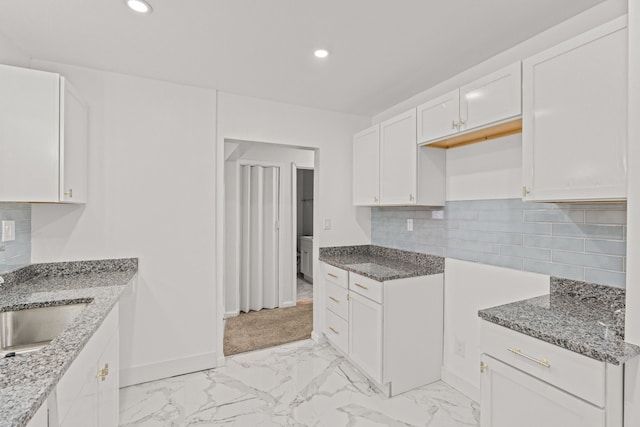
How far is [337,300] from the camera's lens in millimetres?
2852

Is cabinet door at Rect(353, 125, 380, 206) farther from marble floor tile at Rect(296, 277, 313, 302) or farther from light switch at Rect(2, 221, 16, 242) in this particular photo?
light switch at Rect(2, 221, 16, 242)

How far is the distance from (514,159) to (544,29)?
748mm

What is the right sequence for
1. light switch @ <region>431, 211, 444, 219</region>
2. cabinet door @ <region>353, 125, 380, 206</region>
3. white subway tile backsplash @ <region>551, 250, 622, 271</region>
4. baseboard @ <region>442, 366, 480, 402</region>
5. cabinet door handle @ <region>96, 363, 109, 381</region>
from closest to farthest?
cabinet door handle @ <region>96, 363, 109, 381</region> → white subway tile backsplash @ <region>551, 250, 622, 271</region> → baseboard @ <region>442, 366, 480, 402</region> → light switch @ <region>431, 211, 444, 219</region> → cabinet door @ <region>353, 125, 380, 206</region>

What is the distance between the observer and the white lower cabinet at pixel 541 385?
1.08 m

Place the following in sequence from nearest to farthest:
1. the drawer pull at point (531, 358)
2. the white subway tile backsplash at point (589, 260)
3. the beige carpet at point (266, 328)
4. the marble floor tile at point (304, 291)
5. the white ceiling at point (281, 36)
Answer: the drawer pull at point (531, 358) → the white subway tile backsplash at point (589, 260) → the white ceiling at point (281, 36) → the beige carpet at point (266, 328) → the marble floor tile at point (304, 291)

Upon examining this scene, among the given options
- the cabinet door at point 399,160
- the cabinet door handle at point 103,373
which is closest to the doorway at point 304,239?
the cabinet door at point 399,160

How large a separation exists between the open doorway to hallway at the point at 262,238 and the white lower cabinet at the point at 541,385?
2.39m

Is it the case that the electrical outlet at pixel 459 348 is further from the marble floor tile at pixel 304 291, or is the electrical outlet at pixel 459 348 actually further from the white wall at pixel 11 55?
the white wall at pixel 11 55

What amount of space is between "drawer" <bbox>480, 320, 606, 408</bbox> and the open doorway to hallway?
2.44 metres

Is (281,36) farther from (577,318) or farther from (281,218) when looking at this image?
(281,218)

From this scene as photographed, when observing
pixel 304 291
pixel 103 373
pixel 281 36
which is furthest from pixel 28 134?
pixel 304 291

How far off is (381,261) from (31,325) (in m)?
2.49

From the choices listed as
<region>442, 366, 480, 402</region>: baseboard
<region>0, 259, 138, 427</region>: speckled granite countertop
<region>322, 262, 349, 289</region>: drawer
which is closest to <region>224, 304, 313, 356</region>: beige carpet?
<region>322, 262, 349, 289</region>: drawer

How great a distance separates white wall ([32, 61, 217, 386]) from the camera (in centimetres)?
230
